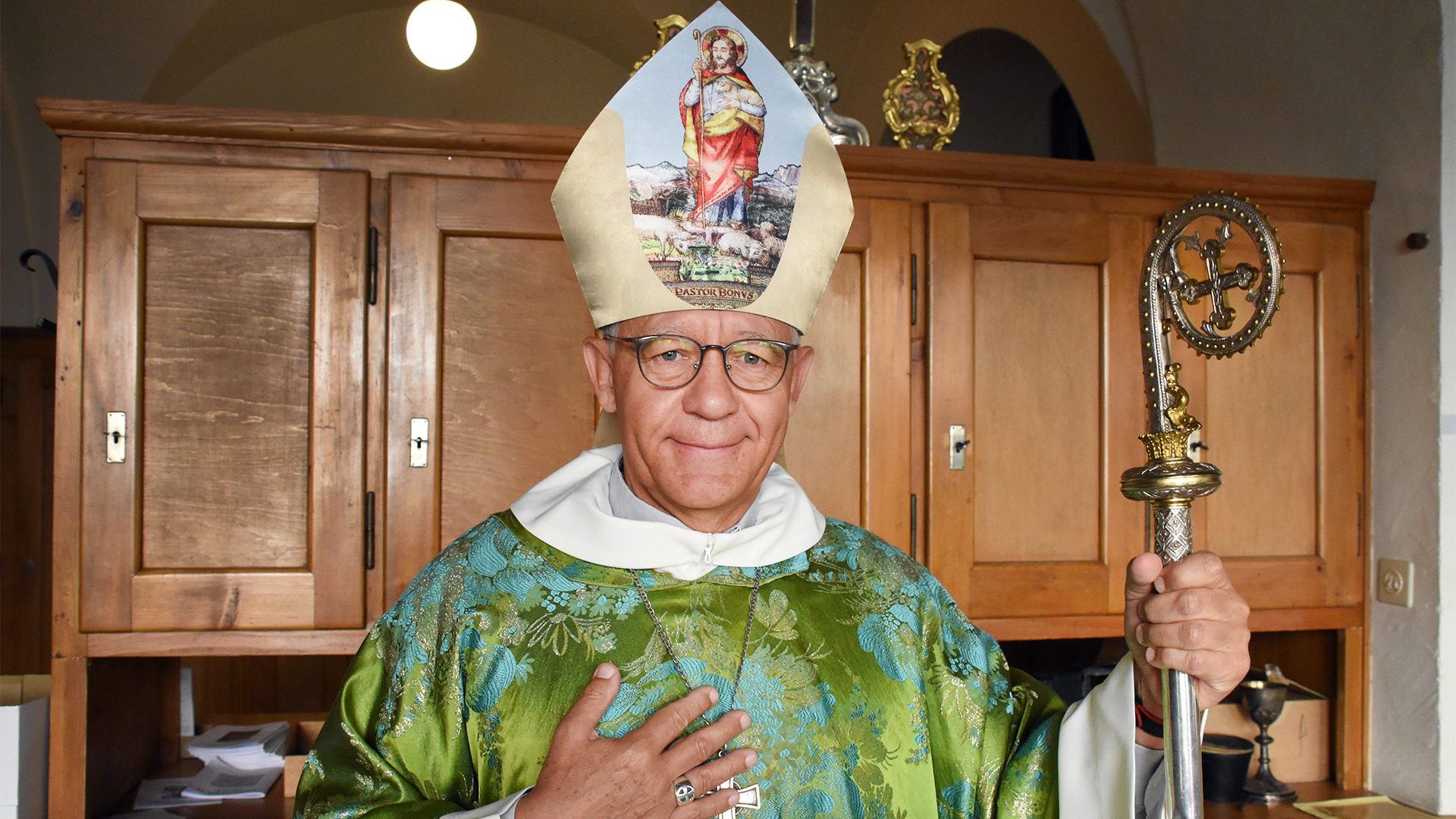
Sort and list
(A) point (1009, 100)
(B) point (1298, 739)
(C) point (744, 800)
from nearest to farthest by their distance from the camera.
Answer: (C) point (744, 800) < (B) point (1298, 739) < (A) point (1009, 100)

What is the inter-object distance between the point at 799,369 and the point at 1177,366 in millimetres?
525

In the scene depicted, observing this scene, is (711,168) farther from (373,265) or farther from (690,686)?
(373,265)

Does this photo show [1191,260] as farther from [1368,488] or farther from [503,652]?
[503,652]

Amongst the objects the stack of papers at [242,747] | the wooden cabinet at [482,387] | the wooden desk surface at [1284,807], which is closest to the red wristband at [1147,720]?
the wooden cabinet at [482,387]

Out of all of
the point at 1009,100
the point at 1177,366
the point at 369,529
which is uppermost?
the point at 1009,100

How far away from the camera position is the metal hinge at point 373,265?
1938 mm

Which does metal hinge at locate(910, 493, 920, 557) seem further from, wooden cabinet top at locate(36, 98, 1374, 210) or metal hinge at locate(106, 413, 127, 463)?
metal hinge at locate(106, 413, 127, 463)

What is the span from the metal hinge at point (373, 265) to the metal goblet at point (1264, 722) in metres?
2.04

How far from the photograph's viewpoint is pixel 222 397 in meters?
1.91

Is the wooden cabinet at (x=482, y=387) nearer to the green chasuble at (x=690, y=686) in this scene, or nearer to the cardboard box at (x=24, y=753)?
the cardboard box at (x=24, y=753)

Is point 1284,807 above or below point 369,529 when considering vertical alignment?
below

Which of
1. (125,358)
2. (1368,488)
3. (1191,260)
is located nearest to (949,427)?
(1191,260)

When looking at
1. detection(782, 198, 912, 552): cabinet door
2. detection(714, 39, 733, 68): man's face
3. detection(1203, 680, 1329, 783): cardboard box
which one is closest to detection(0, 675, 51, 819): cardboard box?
detection(782, 198, 912, 552): cabinet door

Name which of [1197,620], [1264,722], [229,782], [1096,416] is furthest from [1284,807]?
[229,782]
